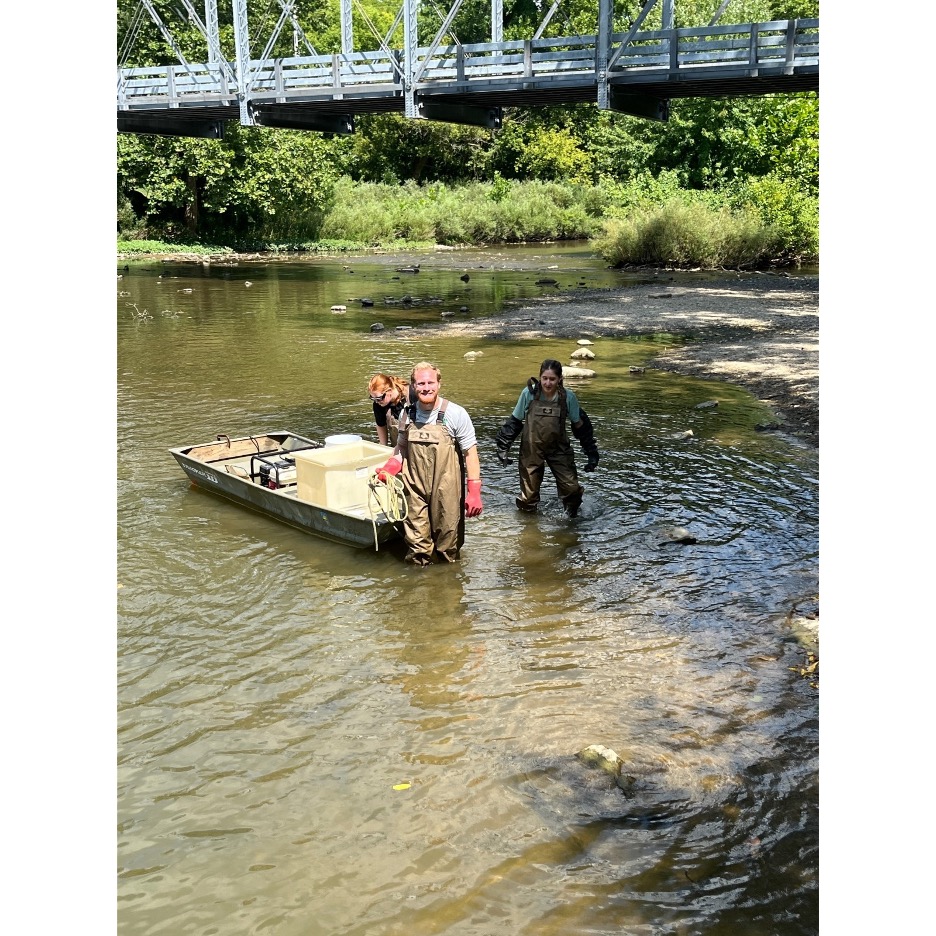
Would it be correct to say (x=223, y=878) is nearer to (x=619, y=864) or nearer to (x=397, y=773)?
(x=397, y=773)

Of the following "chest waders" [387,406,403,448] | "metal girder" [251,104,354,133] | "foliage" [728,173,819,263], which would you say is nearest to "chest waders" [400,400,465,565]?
"chest waders" [387,406,403,448]

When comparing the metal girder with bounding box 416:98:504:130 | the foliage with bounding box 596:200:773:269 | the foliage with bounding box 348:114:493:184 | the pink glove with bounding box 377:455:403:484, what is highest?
the foliage with bounding box 348:114:493:184

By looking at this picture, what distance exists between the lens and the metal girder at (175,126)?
39375 millimetres

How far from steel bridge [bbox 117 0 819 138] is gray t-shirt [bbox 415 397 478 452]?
68.3 ft

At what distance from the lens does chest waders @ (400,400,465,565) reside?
8.14m

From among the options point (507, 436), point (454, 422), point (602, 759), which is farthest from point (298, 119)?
point (602, 759)

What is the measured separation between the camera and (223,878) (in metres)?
4.76

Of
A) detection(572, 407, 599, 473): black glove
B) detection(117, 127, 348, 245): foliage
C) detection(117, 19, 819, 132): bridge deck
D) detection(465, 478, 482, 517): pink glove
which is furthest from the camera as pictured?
detection(117, 127, 348, 245): foliage

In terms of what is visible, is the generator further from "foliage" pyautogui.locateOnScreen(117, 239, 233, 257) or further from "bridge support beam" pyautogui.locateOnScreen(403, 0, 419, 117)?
"foliage" pyautogui.locateOnScreen(117, 239, 233, 257)

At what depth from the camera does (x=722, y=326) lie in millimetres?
22344

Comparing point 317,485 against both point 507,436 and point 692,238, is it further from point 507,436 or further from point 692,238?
point 692,238

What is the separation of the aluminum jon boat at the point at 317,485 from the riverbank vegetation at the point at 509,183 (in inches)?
1050
